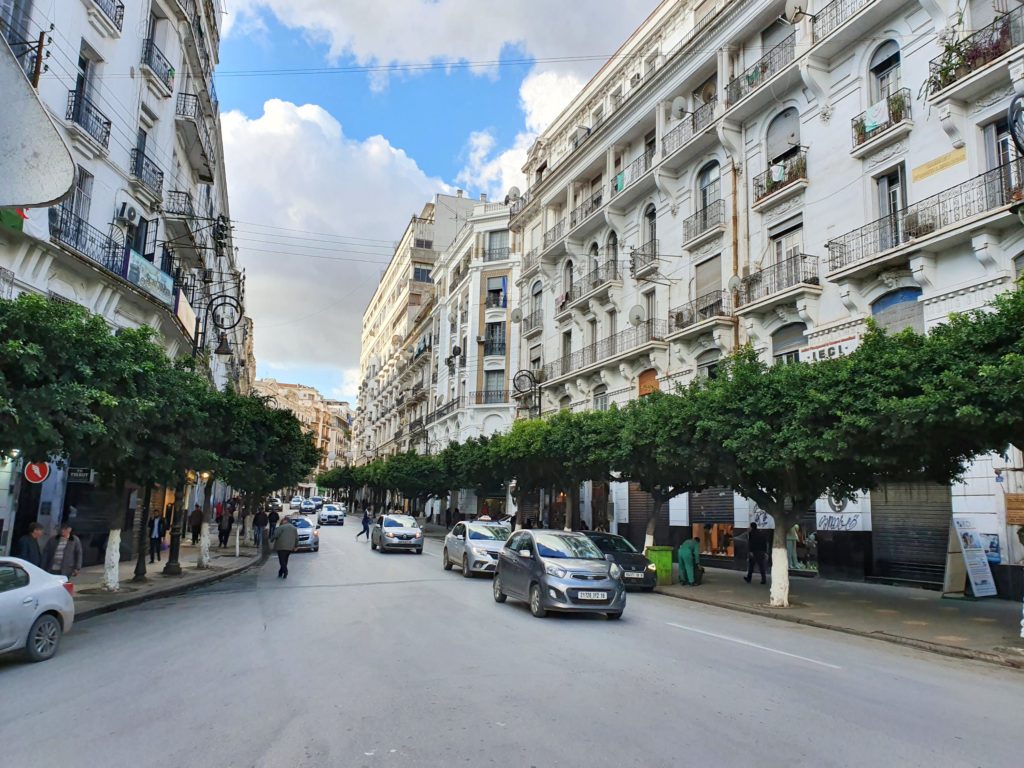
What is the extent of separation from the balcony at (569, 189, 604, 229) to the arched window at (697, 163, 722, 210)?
722 centimetres

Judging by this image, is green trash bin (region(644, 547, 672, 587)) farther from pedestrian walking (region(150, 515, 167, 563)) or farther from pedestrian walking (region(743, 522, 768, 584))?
pedestrian walking (region(150, 515, 167, 563))

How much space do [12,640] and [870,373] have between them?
13308mm

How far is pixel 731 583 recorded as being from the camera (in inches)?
807

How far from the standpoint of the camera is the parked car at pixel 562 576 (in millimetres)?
12039

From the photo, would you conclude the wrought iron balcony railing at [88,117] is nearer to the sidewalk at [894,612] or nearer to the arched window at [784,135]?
the sidewalk at [894,612]

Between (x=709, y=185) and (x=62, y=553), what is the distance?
24.2 m

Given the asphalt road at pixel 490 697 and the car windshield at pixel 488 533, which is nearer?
the asphalt road at pixel 490 697

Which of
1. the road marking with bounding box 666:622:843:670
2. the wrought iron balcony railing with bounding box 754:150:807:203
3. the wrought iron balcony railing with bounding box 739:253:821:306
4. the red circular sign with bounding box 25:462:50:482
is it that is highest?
the wrought iron balcony railing with bounding box 754:150:807:203

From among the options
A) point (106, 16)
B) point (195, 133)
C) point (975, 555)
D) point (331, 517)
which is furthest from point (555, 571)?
point (331, 517)

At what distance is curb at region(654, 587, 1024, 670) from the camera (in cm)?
1016

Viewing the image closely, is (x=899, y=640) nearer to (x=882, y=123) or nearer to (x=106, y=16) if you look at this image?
(x=882, y=123)

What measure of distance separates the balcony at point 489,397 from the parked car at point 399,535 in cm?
2197

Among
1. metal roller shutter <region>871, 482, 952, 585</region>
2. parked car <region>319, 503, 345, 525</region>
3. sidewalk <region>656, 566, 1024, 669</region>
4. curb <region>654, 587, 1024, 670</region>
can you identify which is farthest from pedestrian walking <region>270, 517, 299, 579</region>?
parked car <region>319, 503, 345, 525</region>

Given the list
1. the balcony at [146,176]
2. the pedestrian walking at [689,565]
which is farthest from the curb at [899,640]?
the balcony at [146,176]
